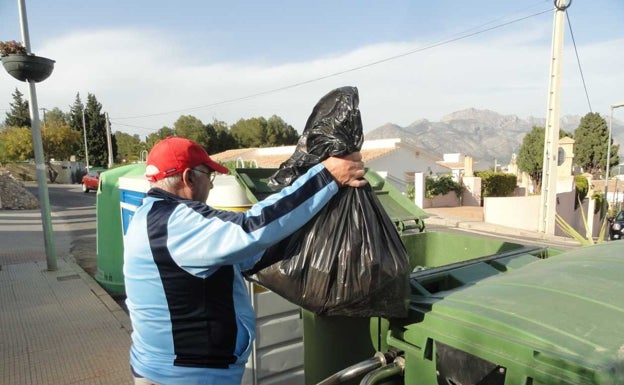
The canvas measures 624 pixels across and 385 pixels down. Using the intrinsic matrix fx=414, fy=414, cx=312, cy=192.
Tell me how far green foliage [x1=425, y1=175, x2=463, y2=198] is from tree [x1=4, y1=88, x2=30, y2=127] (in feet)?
154

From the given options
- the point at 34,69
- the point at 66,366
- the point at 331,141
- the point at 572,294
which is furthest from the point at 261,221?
the point at 34,69

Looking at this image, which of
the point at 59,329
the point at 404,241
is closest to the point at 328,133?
the point at 404,241

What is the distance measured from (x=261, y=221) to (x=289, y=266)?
39cm

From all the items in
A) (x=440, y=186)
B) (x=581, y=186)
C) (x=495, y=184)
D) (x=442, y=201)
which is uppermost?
(x=440, y=186)

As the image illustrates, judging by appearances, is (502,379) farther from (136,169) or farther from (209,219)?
(136,169)

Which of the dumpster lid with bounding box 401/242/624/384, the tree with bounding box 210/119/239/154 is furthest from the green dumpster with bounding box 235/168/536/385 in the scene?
the tree with bounding box 210/119/239/154

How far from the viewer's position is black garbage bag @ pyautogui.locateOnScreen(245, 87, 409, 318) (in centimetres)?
158

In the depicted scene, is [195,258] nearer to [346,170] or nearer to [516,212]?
[346,170]

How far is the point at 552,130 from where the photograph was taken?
12977 millimetres

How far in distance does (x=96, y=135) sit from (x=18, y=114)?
12.1m

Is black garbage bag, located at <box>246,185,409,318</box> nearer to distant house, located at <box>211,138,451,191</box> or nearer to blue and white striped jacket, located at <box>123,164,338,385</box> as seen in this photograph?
blue and white striped jacket, located at <box>123,164,338,385</box>

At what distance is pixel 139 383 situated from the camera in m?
1.61

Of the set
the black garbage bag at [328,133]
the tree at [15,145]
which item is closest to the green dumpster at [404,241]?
the black garbage bag at [328,133]

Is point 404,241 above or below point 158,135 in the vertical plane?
below
